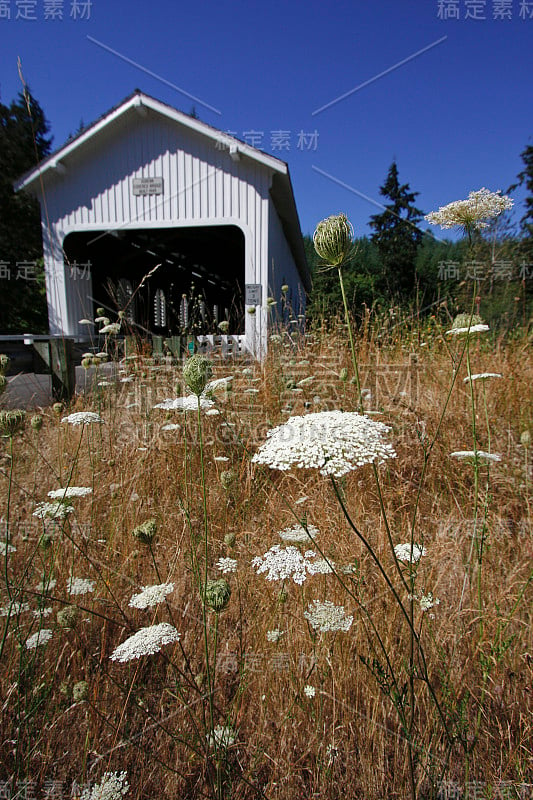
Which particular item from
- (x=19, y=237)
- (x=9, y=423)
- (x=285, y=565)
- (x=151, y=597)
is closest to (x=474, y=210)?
(x=285, y=565)

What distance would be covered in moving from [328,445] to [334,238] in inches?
20.9

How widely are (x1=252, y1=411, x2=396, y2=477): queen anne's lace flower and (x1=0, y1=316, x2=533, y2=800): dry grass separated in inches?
15.1

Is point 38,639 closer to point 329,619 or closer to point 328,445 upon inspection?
point 329,619

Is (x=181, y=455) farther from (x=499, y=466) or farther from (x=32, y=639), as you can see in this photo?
(x=499, y=466)

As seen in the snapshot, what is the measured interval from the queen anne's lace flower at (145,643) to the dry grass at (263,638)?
56 millimetres

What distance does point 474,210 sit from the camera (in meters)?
1.18

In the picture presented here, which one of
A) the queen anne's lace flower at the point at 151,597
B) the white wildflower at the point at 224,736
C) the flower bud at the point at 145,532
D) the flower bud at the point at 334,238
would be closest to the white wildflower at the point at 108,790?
the white wildflower at the point at 224,736

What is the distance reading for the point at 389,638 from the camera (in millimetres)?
1231

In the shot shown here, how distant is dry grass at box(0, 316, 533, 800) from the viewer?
0.97m

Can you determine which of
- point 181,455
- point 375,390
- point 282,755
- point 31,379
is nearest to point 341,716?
point 282,755

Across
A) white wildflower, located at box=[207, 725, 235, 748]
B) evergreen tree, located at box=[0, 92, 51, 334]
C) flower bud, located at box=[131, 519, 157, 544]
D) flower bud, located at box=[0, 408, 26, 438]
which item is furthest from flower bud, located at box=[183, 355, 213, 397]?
evergreen tree, located at box=[0, 92, 51, 334]

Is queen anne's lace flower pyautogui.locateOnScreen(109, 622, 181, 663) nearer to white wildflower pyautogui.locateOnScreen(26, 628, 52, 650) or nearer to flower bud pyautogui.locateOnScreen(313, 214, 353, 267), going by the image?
white wildflower pyautogui.locateOnScreen(26, 628, 52, 650)

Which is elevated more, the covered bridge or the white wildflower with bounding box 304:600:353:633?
the covered bridge

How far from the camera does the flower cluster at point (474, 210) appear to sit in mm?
1145
